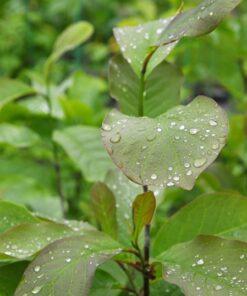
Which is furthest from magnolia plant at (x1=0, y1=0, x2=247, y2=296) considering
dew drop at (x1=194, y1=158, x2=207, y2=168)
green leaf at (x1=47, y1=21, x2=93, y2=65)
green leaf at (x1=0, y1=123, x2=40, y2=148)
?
green leaf at (x1=0, y1=123, x2=40, y2=148)

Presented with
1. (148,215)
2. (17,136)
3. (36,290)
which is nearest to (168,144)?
(148,215)

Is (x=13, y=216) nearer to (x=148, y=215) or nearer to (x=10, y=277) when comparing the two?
(x=10, y=277)

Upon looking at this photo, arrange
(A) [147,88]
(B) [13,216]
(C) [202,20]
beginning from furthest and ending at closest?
(A) [147,88] → (B) [13,216] → (C) [202,20]

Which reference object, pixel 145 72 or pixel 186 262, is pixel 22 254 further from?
pixel 145 72

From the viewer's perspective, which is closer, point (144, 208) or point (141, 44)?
point (144, 208)

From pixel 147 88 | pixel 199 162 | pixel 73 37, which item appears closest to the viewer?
pixel 199 162

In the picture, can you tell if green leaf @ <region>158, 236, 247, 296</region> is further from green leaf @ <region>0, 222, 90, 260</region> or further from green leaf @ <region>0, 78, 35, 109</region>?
green leaf @ <region>0, 78, 35, 109</region>

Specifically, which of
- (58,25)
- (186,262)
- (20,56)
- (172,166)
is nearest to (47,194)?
(186,262)

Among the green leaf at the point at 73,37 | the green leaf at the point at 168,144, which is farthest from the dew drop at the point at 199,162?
the green leaf at the point at 73,37
